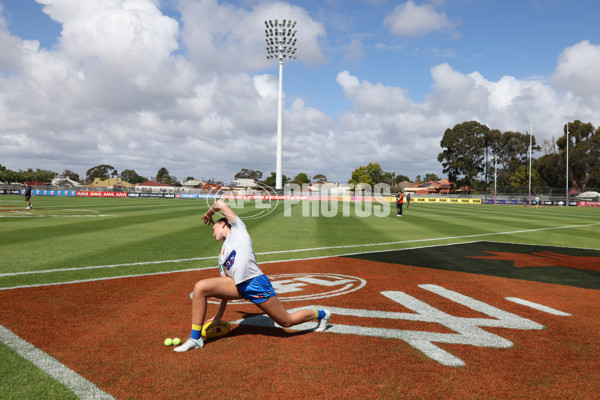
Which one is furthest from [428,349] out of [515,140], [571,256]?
[515,140]

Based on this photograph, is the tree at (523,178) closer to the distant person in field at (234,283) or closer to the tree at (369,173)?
the tree at (369,173)

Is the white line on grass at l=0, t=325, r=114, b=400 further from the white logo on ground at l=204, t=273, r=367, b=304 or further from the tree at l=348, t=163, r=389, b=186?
the tree at l=348, t=163, r=389, b=186

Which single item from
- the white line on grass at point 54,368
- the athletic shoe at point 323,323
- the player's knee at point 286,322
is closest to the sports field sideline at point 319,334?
the white line on grass at point 54,368

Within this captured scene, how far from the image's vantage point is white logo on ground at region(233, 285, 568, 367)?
184 inches

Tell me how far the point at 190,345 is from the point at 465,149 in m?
100

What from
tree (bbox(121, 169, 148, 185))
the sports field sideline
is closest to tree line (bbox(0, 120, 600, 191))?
the sports field sideline

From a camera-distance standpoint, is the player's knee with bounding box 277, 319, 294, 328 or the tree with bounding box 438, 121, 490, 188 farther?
the tree with bounding box 438, 121, 490, 188

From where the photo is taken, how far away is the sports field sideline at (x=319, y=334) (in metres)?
3.69

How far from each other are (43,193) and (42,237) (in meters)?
71.0

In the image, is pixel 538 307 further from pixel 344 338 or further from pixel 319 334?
pixel 319 334

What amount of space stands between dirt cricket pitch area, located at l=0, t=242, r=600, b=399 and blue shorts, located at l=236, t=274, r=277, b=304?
2.19ft

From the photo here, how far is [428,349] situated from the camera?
4.53 metres

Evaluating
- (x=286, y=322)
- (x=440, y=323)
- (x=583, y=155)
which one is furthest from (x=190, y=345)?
(x=583, y=155)

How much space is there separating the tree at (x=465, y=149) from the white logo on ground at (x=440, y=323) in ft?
315
